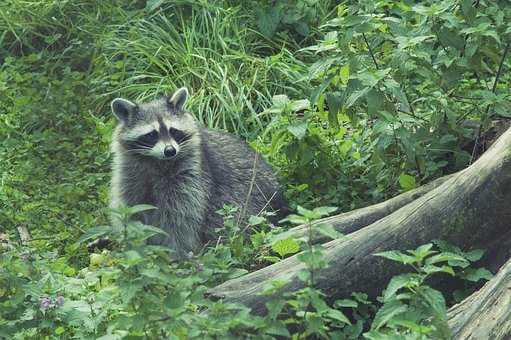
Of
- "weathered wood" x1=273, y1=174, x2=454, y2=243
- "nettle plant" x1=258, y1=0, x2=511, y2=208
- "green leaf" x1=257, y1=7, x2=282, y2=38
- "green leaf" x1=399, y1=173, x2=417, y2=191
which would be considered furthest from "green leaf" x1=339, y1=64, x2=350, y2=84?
"green leaf" x1=257, y1=7, x2=282, y2=38

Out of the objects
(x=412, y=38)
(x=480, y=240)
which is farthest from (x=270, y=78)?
(x=480, y=240)

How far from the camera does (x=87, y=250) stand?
5.80 m

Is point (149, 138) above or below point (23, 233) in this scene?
above

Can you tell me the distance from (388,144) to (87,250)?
1.89 metres

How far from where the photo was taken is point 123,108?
588cm

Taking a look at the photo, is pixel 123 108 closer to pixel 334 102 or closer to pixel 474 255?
pixel 334 102

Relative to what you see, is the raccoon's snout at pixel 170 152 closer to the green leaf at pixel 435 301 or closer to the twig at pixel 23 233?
the twig at pixel 23 233

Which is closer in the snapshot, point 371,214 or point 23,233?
point 371,214

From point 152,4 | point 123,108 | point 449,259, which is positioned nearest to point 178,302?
point 449,259

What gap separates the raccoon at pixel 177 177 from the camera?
18.7 feet

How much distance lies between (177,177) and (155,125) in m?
0.31

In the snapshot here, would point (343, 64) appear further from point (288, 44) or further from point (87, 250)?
point (288, 44)

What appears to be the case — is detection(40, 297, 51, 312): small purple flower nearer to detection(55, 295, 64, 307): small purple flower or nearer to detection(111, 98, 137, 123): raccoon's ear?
detection(55, 295, 64, 307): small purple flower

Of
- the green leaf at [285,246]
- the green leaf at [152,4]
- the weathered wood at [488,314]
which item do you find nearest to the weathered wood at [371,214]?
the green leaf at [285,246]
